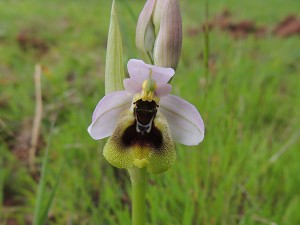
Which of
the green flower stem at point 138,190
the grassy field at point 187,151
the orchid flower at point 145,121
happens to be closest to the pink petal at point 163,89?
the orchid flower at point 145,121

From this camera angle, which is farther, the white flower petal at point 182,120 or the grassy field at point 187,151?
the grassy field at point 187,151

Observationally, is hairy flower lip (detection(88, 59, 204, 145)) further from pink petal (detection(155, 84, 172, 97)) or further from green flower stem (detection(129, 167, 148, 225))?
green flower stem (detection(129, 167, 148, 225))

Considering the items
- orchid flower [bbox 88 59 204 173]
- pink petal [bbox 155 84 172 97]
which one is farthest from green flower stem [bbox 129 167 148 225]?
pink petal [bbox 155 84 172 97]

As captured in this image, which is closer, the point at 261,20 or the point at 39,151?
the point at 39,151

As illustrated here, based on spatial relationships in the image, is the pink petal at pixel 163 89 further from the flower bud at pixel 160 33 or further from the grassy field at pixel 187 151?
the grassy field at pixel 187 151

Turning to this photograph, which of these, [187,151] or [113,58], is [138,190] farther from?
[187,151]

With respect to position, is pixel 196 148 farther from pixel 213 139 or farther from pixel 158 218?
pixel 158 218

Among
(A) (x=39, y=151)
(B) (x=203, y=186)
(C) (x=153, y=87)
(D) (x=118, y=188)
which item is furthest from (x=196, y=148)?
(A) (x=39, y=151)
